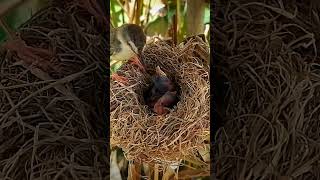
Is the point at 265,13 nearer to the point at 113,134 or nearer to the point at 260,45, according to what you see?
the point at 260,45

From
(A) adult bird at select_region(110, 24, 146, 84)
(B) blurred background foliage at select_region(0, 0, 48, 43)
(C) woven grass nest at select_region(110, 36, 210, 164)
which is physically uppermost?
(B) blurred background foliage at select_region(0, 0, 48, 43)

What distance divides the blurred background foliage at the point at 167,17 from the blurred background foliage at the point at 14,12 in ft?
0.36

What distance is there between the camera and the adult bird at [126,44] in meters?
0.86

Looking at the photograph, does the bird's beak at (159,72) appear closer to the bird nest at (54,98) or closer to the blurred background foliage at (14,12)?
the bird nest at (54,98)

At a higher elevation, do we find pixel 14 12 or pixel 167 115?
pixel 14 12

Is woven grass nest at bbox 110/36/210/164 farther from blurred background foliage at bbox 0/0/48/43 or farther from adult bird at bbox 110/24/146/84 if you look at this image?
blurred background foliage at bbox 0/0/48/43

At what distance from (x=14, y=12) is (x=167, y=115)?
0.26m

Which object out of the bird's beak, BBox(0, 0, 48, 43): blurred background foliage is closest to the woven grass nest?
the bird's beak

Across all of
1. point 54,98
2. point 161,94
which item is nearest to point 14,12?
point 54,98

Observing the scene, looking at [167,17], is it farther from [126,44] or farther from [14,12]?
[14,12]

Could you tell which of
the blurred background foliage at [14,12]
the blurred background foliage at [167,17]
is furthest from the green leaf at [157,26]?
the blurred background foliage at [14,12]

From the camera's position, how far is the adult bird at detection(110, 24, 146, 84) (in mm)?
856

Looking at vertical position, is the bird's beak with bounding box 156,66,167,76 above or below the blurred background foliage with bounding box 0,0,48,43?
below

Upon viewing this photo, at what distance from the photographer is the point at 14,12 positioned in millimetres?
873
